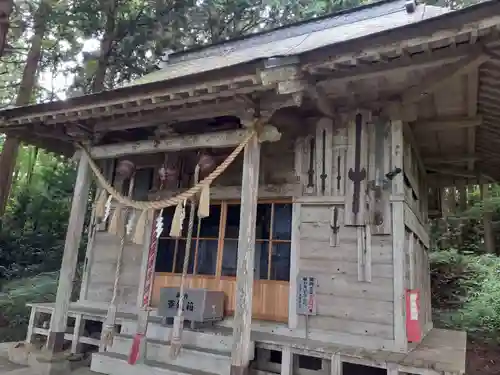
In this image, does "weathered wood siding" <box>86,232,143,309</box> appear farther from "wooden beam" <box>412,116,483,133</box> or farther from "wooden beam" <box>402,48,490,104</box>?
"wooden beam" <box>412,116,483,133</box>

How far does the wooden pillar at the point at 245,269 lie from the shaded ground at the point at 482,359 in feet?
13.1

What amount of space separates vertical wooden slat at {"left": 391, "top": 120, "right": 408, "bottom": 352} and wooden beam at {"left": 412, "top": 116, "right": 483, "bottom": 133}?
83 cm

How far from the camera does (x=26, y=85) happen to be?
995cm

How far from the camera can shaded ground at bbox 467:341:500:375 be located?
5.57m

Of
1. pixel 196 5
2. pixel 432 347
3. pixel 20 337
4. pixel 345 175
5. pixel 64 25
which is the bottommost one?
pixel 20 337

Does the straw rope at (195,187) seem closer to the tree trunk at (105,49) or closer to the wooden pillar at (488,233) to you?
the tree trunk at (105,49)

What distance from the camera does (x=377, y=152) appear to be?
455 cm

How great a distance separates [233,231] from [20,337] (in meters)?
5.71

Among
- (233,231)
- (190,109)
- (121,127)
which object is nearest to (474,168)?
(233,231)

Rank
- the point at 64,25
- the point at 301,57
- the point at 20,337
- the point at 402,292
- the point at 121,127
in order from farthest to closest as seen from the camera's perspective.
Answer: the point at 64,25 < the point at 20,337 < the point at 121,127 < the point at 402,292 < the point at 301,57

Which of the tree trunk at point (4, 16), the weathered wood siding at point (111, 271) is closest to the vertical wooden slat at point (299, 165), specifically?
the weathered wood siding at point (111, 271)

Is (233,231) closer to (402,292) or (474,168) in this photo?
(402,292)

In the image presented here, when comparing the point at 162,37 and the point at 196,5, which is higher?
the point at 196,5

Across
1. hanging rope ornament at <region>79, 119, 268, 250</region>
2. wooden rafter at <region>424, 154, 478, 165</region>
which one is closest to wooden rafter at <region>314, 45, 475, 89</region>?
hanging rope ornament at <region>79, 119, 268, 250</region>
